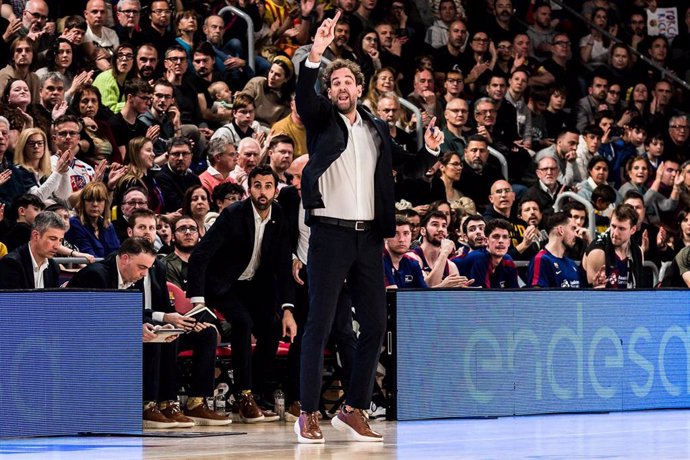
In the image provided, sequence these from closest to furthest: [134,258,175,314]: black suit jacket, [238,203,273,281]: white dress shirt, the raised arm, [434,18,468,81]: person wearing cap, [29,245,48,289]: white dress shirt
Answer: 1. the raised arm
2. [29,245,48,289]: white dress shirt
3. [134,258,175,314]: black suit jacket
4. [238,203,273,281]: white dress shirt
5. [434,18,468,81]: person wearing cap

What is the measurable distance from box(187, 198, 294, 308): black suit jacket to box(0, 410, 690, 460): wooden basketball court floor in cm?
102

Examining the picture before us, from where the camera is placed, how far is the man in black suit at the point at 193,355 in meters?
9.90

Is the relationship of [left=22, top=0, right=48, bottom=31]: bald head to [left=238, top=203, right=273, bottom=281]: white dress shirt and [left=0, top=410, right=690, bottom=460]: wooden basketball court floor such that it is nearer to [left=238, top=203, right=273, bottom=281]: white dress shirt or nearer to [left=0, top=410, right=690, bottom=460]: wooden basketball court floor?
[left=238, top=203, right=273, bottom=281]: white dress shirt

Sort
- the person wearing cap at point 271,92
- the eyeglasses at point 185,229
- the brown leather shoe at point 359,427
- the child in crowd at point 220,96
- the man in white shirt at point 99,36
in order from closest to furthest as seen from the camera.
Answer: the brown leather shoe at point 359,427
the eyeglasses at point 185,229
the man in white shirt at point 99,36
the child in crowd at point 220,96
the person wearing cap at point 271,92

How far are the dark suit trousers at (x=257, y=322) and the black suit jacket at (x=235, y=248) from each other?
0.33 feet

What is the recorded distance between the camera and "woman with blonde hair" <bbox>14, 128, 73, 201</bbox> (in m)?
11.8

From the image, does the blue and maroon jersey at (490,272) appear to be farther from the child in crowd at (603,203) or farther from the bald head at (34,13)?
the bald head at (34,13)

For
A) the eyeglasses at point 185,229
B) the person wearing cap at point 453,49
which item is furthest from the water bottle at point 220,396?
the person wearing cap at point 453,49

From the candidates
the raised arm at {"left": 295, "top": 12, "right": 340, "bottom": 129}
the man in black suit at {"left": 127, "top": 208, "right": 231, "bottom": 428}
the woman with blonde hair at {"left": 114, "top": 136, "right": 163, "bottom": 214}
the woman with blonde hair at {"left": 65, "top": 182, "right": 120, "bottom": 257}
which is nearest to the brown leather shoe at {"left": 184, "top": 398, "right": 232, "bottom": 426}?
the man in black suit at {"left": 127, "top": 208, "right": 231, "bottom": 428}

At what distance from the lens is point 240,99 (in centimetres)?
1422

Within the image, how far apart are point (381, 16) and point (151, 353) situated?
8.99 meters

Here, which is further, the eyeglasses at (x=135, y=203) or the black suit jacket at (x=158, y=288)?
the eyeglasses at (x=135, y=203)

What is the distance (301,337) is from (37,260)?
2.01 meters

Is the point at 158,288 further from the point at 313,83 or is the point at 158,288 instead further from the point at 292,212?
the point at 313,83
